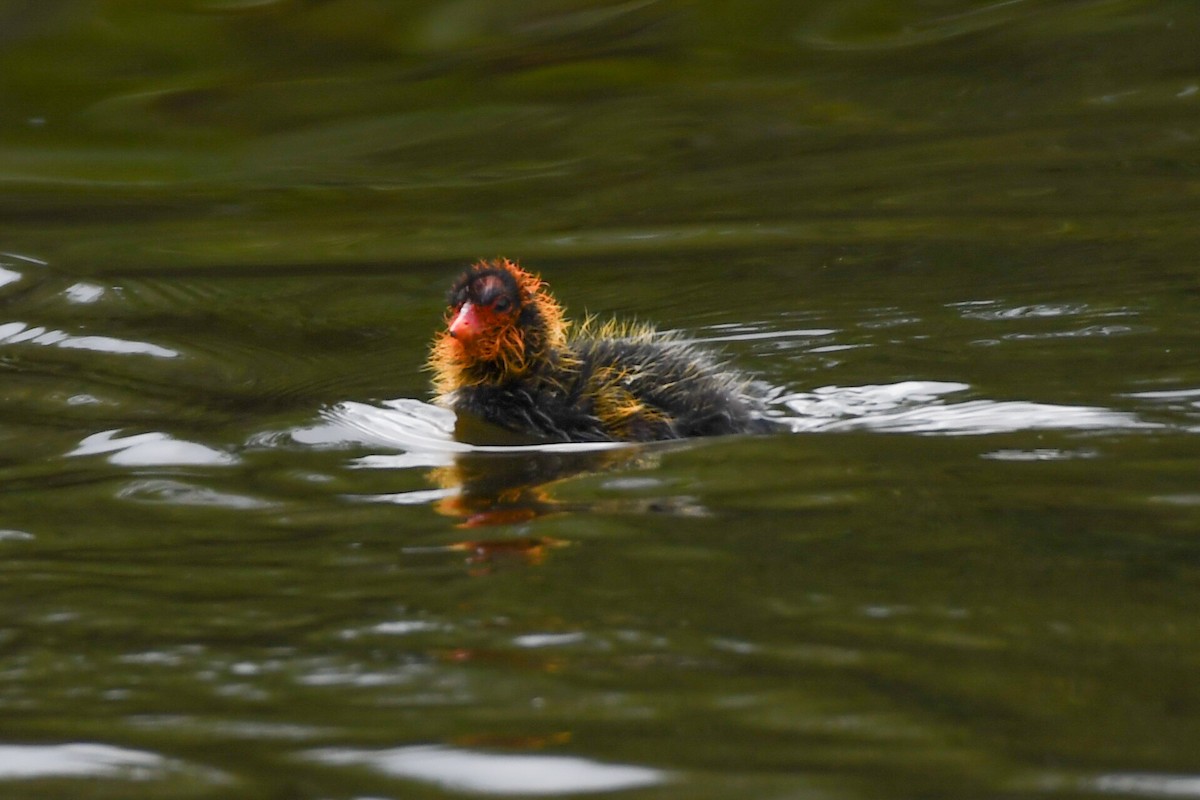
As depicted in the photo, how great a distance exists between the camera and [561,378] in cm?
711

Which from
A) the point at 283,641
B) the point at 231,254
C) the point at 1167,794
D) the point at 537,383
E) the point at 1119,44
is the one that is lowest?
the point at 1167,794

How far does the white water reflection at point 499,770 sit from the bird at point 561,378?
3357mm

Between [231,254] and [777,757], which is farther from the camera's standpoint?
[231,254]

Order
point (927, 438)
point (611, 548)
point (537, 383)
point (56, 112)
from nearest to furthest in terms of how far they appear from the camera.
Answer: point (611, 548) → point (927, 438) → point (537, 383) → point (56, 112)

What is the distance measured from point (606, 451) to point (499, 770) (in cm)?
316

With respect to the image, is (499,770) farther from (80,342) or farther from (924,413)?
(80,342)

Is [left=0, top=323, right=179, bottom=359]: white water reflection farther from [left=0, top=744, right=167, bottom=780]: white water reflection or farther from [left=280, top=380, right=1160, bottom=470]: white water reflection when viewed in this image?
[left=0, top=744, right=167, bottom=780]: white water reflection

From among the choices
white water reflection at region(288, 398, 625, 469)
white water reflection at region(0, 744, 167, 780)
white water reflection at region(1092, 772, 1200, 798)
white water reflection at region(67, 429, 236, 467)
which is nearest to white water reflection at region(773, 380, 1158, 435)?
white water reflection at region(288, 398, 625, 469)

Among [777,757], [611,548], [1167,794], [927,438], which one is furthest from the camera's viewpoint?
[927,438]

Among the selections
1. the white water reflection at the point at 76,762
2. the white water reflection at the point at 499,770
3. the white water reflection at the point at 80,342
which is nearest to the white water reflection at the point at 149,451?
the white water reflection at the point at 80,342

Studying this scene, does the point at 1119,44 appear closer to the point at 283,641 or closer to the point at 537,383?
the point at 537,383

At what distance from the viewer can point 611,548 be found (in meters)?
4.96

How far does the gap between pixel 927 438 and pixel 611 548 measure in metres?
1.72

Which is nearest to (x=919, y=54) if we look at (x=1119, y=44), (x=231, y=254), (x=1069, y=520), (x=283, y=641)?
(x=1119, y=44)
